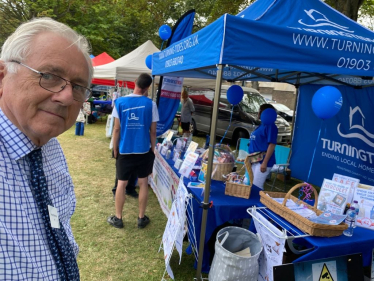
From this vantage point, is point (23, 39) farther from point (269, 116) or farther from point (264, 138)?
point (264, 138)

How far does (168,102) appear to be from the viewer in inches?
207

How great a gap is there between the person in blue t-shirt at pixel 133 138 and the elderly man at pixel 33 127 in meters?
2.39

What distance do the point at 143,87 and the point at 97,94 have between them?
53.9 ft

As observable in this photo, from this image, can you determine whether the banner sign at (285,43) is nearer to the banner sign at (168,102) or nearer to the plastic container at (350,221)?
the plastic container at (350,221)

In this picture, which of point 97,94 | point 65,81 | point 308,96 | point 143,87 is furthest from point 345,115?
point 97,94

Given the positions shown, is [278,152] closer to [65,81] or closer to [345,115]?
[345,115]

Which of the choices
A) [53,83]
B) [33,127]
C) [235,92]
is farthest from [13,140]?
[235,92]

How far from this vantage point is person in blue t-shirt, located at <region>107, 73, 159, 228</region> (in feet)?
10.7

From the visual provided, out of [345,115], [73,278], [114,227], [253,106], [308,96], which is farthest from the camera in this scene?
[253,106]

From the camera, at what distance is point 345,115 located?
480 centimetres

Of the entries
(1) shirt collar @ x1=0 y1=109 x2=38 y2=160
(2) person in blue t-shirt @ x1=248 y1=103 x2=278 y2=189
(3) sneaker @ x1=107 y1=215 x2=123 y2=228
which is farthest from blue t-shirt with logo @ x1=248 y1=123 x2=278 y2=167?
(1) shirt collar @ x1=0 y1=109 x2=38 y2=160

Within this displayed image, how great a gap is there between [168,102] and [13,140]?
4.54m

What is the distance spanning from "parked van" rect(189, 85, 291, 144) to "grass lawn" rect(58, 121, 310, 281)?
4.90 m

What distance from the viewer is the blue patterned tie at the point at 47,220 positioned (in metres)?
0.83
